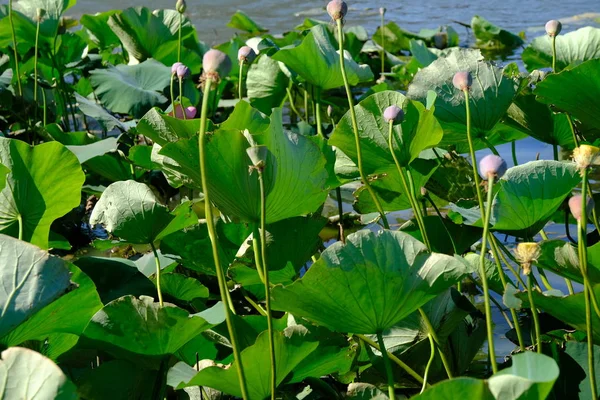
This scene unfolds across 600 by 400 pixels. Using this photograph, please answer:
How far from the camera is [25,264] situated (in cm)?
75

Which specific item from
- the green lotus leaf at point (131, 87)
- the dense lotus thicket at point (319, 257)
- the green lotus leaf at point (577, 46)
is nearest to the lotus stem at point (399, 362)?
the dense lotus thicket at point (319, 257)

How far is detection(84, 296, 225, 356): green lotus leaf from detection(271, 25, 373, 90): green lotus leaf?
58 cm

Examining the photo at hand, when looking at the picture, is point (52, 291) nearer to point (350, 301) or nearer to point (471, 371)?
point (350, 301)

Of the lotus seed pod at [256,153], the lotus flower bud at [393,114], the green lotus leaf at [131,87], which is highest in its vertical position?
the lotus seed pod at [256,153]

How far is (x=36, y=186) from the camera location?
1.05 m

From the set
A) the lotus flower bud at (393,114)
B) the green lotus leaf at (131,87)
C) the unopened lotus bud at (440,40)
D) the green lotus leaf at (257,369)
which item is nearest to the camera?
the green lotus leaf at (257,369)

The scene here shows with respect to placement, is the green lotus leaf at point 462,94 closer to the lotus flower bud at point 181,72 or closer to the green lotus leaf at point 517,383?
the lotus flower bud at point 181,72

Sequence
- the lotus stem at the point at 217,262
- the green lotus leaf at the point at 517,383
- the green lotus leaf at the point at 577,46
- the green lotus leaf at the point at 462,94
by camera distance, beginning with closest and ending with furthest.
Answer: the green lotus leaf at the point at 517,383, the lotus stem at the point at 217,262, the green lotus leaf at the point at 462,94, the green lotus leaf at the point at 577,46

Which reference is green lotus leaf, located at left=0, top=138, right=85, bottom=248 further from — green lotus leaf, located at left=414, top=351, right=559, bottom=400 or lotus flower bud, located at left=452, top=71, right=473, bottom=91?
green lotus leaf, located at left=414, top=351, right=559, bottom=400

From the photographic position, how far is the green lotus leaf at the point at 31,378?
0.62 m

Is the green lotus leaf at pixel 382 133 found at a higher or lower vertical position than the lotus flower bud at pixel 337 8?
lower

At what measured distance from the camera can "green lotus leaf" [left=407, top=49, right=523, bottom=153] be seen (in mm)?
1185

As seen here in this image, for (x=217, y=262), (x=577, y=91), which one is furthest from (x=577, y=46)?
(x=217, y=262)

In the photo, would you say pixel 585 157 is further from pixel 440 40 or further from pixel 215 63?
pixel 440 40
